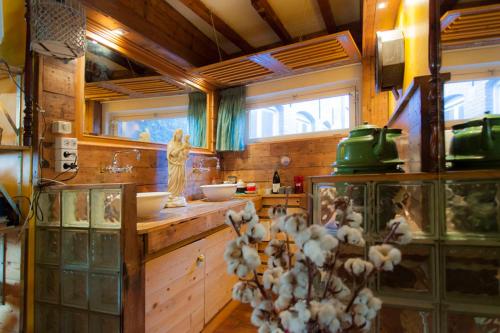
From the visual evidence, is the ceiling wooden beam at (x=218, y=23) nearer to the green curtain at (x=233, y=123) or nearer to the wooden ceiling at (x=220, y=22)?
the wooden ceiling at (x=220, y=22)

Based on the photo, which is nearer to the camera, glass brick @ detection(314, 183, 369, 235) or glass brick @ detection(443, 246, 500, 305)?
glass brick @ detection(443, 246, 500, 305)

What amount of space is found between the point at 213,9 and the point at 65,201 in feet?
7.02

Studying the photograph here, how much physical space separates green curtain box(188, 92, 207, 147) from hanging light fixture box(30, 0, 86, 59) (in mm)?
1483

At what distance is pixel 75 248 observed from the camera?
1.35m

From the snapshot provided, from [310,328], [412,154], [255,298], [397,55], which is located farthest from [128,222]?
[397,55]

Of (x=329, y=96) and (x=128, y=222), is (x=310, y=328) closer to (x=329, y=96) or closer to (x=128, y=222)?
(x=128, y=222)

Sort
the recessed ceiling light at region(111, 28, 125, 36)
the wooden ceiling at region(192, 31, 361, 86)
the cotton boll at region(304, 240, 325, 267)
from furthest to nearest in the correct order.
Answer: the wooden ceiling at region(192, 31, 361, 86), the recessed ceiling light at region(111, 28, 125, 36), the cotton boll at region(304, 240, 325, 267)

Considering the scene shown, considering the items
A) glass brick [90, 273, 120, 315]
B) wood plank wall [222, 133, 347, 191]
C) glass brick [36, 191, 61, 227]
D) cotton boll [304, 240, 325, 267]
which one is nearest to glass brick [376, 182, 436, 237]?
cotton boll [304, 240, 325, 267]

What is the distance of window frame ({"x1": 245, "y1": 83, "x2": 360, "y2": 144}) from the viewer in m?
2.81

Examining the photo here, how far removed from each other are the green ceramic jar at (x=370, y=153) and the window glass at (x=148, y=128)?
181cm

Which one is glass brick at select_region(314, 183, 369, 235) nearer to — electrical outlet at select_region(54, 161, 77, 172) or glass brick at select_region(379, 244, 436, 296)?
glass brick at select_region(379, 244, 436, 296)

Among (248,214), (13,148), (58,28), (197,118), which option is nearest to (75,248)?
(13,148)

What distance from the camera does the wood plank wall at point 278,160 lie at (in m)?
2.90

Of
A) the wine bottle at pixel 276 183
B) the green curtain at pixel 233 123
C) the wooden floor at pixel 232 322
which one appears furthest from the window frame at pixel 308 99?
the wooden floor at pixel 232 322
